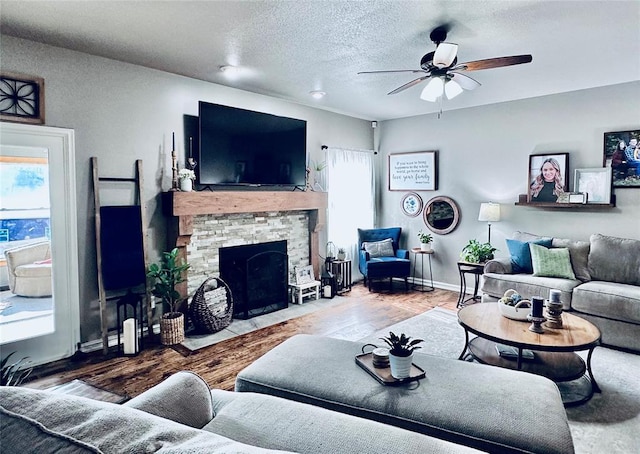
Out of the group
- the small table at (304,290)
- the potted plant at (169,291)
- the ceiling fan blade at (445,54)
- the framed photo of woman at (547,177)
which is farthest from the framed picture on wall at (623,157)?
the potted plant at (169,291)

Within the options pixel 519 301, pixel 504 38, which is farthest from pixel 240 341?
pixel 504 38

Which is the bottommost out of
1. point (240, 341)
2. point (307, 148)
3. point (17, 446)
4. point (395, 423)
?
point (240, 341)

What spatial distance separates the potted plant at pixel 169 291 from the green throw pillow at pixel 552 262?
12.2ft

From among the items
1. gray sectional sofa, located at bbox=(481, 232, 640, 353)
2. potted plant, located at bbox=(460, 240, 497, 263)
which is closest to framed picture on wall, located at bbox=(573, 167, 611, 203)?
gray sectional sofa, located at bbox=(481, 232, 640, 353)

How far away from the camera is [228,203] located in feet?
13.8

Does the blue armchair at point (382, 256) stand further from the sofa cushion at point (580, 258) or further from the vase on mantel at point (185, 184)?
the vase on mantel at point (185, 184)

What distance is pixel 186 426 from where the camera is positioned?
0.96 meters

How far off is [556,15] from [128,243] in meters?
3.82

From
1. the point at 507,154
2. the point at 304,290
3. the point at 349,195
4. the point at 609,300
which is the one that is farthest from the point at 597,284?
the point at 349,195

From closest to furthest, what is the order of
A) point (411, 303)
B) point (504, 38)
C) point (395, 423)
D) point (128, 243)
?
point (395, 423), point (504, 38), point (128, 243), point (411, 303)

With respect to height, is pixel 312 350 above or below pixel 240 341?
above

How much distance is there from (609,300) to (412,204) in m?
3.11

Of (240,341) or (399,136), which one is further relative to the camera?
(399,136)

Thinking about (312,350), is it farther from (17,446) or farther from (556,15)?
(556,15)
